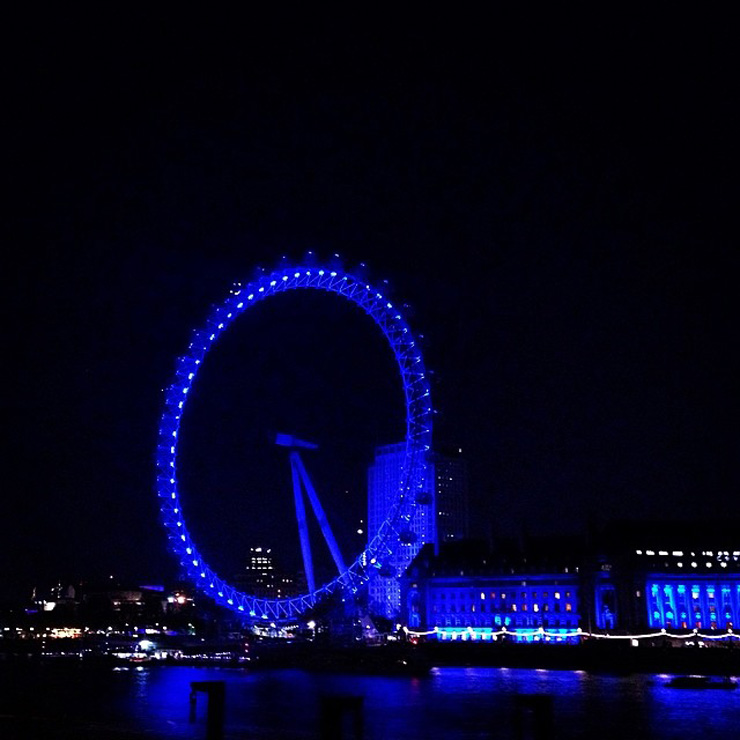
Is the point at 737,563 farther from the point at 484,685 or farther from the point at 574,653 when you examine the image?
the point at 484,685

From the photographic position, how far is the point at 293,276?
2315 inches

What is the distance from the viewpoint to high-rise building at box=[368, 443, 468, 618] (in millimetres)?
121688

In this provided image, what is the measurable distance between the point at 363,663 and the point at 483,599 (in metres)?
25.9

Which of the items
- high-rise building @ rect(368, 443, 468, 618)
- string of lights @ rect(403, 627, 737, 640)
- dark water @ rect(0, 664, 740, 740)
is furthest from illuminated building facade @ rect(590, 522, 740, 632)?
high-rise building @ rect(368, 443, 468, 618)

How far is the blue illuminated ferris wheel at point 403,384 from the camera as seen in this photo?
193 feet

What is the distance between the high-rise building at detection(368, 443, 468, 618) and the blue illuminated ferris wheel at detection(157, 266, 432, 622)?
57.4m

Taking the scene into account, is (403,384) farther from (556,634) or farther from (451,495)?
(451,495)

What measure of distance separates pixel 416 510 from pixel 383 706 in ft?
254

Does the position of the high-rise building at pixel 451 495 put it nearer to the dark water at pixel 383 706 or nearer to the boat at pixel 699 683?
the dark water at pixel 383 706

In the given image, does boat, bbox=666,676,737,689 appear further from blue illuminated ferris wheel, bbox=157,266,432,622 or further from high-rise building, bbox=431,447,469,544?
high-rise building, bbox=431,447,469,544

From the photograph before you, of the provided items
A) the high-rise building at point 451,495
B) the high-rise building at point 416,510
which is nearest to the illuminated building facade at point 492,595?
the high-rise building at point 416,510

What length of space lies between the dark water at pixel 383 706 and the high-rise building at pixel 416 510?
54.3 metres

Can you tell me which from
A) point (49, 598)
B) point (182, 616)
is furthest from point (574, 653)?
point (49, 598)

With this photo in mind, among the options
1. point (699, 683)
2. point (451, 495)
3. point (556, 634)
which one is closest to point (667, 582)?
point (556, 634)
